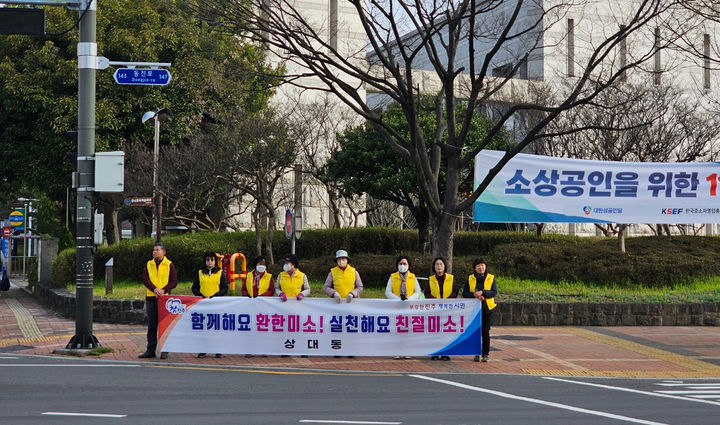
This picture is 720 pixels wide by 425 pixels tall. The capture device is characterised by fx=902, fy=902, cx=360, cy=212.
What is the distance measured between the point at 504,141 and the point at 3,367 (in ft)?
56.2

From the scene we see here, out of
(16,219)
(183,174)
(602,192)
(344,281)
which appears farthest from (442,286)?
(16,219)

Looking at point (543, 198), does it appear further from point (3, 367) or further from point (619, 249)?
point (3, 367)

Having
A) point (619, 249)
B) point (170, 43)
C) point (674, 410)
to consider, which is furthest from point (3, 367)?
point (170, 43)

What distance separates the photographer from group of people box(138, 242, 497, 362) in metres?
14.3

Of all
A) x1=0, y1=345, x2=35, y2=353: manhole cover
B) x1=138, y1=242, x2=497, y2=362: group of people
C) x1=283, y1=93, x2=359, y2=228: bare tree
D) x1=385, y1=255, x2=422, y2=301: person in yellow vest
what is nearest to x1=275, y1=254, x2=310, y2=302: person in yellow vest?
x1=138, y1=242, x2=497, y2=362: group of people

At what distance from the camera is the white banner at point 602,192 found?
62.4 ft

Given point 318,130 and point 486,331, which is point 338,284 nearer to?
point 486,331

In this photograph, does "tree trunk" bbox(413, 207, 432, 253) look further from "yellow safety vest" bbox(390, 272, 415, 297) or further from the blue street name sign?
the blue street name sign

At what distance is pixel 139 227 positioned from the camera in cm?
4081

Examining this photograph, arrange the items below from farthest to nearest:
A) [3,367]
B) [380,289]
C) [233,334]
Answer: [380,289] < [233,334] < [3,367]

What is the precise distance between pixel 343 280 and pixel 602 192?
296 inches

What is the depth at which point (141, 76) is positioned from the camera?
50.1 feet

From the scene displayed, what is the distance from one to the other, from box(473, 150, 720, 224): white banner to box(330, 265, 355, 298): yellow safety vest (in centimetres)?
512

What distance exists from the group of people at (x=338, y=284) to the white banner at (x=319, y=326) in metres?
0.16
